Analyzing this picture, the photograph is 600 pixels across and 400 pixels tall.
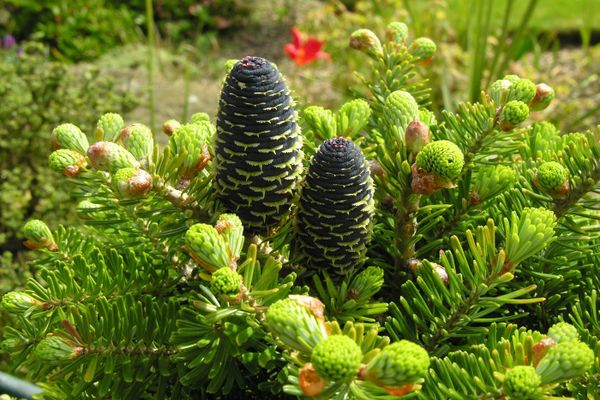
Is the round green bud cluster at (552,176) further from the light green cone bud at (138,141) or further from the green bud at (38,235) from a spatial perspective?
the green bud at (38,235)

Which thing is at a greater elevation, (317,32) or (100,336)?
(100,336)

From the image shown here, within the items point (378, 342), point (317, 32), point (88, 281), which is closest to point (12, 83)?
point (88, 281)

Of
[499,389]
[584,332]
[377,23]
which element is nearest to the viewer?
[499,389]

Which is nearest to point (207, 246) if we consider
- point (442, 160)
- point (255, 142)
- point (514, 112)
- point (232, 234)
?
point (232, 234)

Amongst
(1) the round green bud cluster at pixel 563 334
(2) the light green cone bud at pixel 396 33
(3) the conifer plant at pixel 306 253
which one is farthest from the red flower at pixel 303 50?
(1) the round green bud cluster at pixel 563 334

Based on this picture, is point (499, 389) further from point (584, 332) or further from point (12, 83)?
point (12, 83)

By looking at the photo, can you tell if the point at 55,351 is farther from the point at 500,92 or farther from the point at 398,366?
the point at 500,92

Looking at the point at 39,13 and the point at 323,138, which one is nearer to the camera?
the point at 323,138
